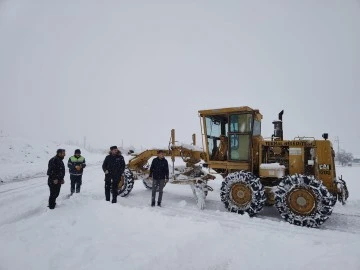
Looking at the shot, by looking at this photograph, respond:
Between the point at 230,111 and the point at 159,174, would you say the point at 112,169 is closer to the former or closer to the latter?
the point at 159,174

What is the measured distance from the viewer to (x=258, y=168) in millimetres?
8320

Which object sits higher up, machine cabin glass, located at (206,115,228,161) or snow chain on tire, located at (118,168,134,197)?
machine cabin glass, located at (206,115,228,161)

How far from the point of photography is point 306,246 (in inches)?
179

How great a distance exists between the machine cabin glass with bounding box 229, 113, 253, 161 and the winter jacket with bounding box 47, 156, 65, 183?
5.04 metres

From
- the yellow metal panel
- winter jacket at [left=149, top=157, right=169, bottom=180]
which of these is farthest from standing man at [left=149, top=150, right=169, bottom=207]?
the yellow metal panel

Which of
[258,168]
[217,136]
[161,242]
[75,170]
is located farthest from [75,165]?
[258,168]

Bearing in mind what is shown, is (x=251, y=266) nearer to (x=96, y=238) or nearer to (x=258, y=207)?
(x=96, y=238)

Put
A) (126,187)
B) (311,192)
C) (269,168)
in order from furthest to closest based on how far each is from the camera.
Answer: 1. (126,187)
2. (269,168)
3. (311,192)

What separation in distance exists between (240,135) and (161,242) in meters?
4.72

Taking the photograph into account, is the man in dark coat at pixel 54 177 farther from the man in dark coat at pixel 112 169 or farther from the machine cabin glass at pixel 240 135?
the machine cabin glass at pixel 240 135

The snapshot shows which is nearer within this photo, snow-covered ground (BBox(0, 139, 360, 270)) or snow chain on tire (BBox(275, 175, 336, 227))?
snow-covered ground (BBox(0, 139, 360, 270))

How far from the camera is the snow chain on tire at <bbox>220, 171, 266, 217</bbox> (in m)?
7.20

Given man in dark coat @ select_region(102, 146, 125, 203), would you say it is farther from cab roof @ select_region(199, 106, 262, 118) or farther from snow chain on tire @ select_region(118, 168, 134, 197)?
cab roof @ select_region(199, 106, 262, 118)

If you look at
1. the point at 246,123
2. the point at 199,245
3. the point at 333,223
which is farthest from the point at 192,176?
the point at 199,245
